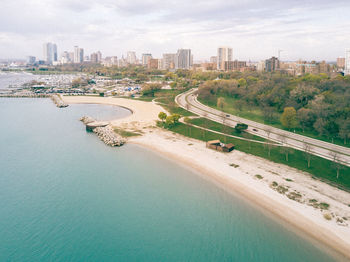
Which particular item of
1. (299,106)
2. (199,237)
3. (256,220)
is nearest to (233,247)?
(199,237)

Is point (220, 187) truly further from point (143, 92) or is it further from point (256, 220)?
point (143, 92)

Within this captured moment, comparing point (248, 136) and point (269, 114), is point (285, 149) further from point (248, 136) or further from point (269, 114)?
point (269, 114)

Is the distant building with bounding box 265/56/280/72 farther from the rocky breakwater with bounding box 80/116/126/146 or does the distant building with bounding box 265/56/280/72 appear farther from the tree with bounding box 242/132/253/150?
the rocky breakwater with bounding box 80/116/126/146

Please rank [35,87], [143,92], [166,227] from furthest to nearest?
1. [35,87]
2. [143,92]
3. [166,227]

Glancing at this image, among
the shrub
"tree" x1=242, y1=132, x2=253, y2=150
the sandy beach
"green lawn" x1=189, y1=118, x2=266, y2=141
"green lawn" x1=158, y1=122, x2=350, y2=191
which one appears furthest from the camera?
"green lawn" x1=189, y1=118, x2=266, y2=141

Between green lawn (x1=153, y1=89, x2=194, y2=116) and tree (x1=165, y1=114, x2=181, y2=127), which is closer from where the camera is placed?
tree (x1=165, y1=114, x2=181, y2=127)

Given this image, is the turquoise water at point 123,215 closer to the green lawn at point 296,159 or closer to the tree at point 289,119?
the green lawn at point 296,159

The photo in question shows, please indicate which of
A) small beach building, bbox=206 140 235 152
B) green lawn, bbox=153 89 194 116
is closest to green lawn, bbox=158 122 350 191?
small beach building, bbox=206 140 235 152
